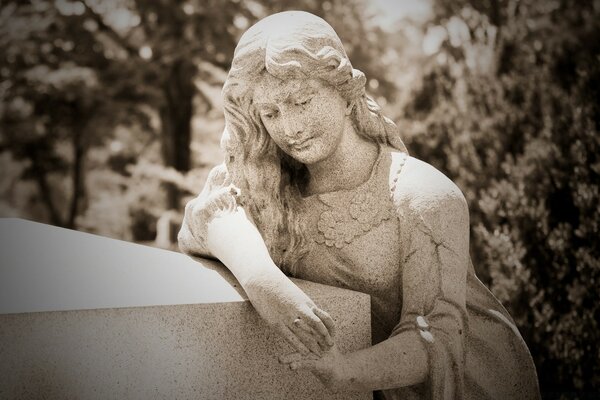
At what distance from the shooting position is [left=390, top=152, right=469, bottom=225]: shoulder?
2.73 meters

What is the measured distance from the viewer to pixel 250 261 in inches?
99.5

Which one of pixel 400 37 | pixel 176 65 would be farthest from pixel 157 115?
pixel 400 37

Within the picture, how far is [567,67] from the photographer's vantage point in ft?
21.2

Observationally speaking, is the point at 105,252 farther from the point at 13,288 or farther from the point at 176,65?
the point at 176,65

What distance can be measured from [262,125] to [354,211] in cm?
52

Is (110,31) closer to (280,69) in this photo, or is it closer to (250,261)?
(280,69)

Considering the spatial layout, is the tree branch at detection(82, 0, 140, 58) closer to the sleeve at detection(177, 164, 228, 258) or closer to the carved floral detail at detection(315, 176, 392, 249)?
the sleeve at detection(177, 164, 228, 258)

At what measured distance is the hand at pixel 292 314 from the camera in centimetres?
230

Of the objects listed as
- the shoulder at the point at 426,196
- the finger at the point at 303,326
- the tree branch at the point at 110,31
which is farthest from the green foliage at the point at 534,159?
the tree branch at the point at 110,31

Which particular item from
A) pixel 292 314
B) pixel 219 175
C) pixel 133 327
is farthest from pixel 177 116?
pixel 292 314

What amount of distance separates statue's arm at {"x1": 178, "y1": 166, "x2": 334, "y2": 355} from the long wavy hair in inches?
4.3

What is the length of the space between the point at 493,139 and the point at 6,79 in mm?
6216

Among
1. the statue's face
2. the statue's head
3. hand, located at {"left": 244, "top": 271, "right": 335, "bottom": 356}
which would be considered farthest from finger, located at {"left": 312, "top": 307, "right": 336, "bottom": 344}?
the statue's head

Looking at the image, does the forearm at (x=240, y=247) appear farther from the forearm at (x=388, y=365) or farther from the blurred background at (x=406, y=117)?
the blurred background at (x=406, y=117)
